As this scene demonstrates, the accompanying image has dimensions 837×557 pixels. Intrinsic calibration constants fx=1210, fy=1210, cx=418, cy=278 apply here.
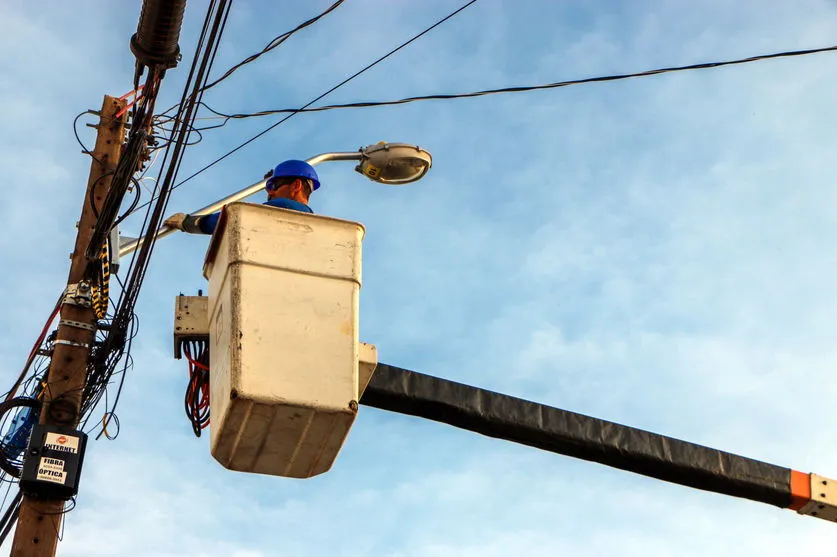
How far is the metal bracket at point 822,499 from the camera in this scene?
580 cm

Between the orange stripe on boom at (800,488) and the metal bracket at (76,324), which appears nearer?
the orange stripe on boom at (800,488)

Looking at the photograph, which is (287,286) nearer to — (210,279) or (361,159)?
(210,279)

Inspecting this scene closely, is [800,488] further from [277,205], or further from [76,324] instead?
[76,324]

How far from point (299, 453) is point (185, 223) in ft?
6.16

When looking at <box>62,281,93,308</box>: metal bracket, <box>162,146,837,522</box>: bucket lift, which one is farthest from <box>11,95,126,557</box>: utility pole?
<box>162,146,837,522</box>: bucket lift

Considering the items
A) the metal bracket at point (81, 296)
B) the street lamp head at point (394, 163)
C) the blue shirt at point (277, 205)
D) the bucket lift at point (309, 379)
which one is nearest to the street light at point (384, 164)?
the street lamp head at point (394, 163)

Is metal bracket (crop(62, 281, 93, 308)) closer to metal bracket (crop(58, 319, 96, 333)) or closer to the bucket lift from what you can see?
metal bracket (crop(58, 319, 96, 333))

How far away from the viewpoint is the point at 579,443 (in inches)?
217

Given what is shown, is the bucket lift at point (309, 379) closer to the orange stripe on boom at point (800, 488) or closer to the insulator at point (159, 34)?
the orange stripe on boom at point (800, 488)

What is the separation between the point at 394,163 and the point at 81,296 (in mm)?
2432

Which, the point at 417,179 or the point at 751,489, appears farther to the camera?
the point at 417,179

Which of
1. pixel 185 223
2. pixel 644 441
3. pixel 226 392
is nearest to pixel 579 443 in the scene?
pixel 644 441

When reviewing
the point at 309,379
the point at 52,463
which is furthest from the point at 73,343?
the point at 309,379

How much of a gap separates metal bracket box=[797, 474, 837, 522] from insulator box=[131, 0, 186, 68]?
3983 millimetres
